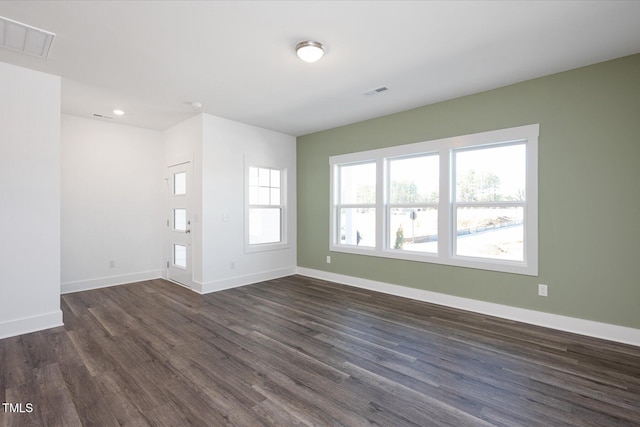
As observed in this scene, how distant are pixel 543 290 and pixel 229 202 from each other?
4487 millimetres

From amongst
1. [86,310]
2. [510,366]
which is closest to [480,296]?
[510,366]

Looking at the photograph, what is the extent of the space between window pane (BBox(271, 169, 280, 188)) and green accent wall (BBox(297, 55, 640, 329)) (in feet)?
8.37

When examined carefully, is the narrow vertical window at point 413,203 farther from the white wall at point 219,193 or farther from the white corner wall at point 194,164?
the white corner wall at point 194,164

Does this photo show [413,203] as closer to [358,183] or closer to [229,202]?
[358,183]

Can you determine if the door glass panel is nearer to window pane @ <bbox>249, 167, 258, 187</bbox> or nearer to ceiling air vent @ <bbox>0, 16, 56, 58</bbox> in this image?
window pane @ <bbox>249, 167, 258, 187</bbox>

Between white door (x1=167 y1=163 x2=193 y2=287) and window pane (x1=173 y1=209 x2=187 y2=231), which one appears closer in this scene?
white door (x1=167 y1=163 x2=193 y2=287)

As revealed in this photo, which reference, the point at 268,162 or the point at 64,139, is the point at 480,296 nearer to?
the point at 268,162

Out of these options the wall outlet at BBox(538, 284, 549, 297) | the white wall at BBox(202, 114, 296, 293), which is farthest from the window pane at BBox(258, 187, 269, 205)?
the wall outlet at BBox(538, 284, 549, 297)

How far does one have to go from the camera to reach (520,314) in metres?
3.47

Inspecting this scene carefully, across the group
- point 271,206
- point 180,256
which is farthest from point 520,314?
point 180,256

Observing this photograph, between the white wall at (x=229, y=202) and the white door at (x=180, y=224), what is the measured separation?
1.57 feet

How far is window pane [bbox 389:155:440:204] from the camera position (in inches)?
168

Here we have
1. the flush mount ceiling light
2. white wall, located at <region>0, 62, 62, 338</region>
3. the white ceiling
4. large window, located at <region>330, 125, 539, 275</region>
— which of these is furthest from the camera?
large window, located at <region>330, 125, 539, 275</region>

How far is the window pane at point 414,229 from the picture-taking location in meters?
4.27
